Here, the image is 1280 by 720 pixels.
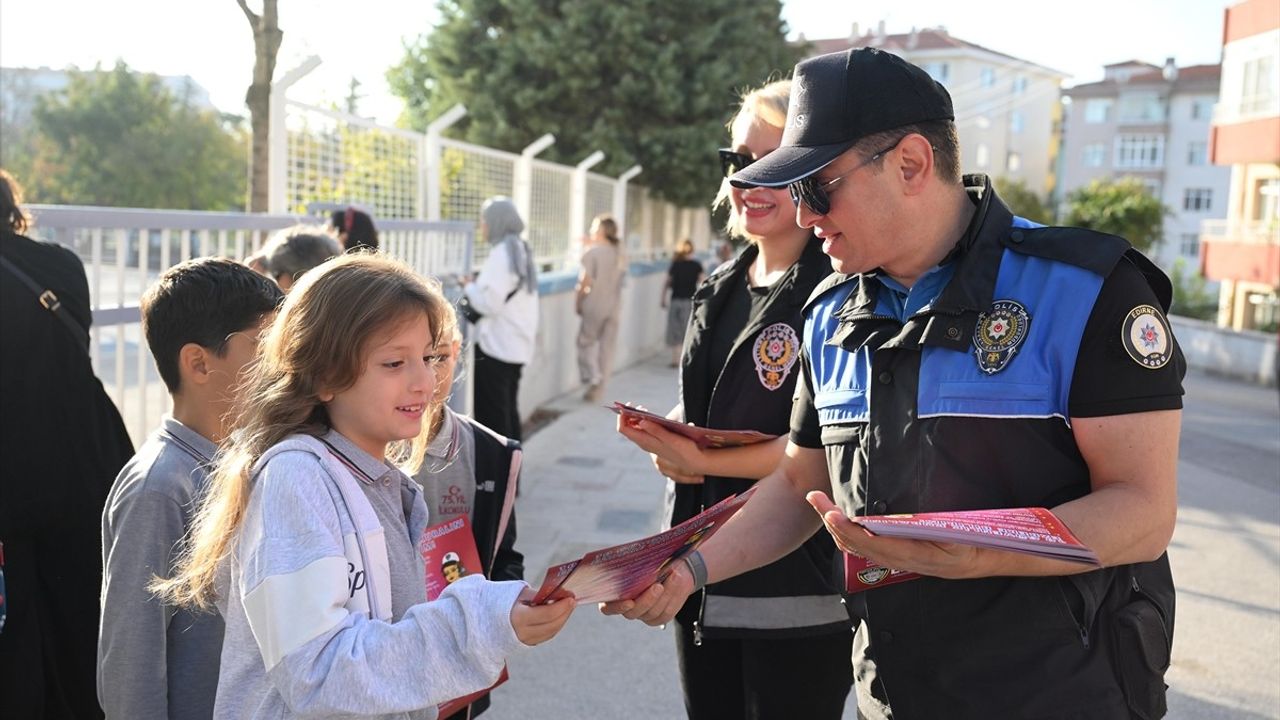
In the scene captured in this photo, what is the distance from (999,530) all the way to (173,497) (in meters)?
1.62

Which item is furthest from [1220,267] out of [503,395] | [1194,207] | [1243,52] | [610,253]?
[1194,207]

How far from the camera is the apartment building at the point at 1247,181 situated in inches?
994

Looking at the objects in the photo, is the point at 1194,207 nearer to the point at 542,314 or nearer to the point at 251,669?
the point at 542,314

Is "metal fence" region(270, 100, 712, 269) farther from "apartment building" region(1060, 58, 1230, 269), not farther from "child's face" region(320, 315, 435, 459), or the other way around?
"apartment building" region(1060, 58, 1230, 269)

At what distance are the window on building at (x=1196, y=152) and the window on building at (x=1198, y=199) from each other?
5.73ft

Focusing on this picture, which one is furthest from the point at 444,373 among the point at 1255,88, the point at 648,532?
the point at 1255,88

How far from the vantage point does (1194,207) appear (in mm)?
68500

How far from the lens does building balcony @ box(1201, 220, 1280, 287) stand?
2703 centimetres

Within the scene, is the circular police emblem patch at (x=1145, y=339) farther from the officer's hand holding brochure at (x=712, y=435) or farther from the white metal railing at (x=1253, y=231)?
the white metal railing at (x=1253, y=231)

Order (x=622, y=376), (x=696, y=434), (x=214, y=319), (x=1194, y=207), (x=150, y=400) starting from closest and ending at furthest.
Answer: (x=214, y=319) → (x=696, y=434) → (x=150, y=400) → (x=622, y=376) → (x=1194, y=207)

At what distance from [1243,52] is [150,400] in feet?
92.2

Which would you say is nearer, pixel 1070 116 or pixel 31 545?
pixel 31 545

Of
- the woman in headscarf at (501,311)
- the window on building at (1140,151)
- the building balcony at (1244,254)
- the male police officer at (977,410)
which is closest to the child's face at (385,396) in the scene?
the male police officer at (977,410)

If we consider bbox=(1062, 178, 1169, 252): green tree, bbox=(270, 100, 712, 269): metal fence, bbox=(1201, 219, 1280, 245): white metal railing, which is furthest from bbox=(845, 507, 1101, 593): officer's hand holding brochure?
bbox=(1062, 178, 1169, 252): green tree
